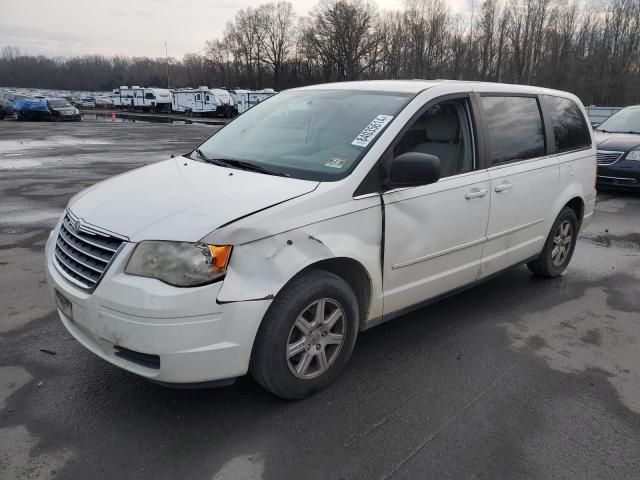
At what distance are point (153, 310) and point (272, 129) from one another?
1.92m

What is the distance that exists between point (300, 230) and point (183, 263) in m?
0.64

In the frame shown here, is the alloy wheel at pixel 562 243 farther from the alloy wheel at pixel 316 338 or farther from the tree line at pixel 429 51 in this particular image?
the tree line at pixel 429 51

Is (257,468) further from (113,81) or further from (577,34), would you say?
(113,81)

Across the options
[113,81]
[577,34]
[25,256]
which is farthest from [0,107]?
[113,81]

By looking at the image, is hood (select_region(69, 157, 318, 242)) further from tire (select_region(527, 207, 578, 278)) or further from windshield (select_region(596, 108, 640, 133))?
windshield (select_region(596, 108, 640, 133))

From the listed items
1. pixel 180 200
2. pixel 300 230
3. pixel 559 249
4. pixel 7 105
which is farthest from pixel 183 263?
pixel 7 105

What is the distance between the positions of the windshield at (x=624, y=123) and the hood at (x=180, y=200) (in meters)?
10.2

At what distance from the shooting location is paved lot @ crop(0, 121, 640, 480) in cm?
262

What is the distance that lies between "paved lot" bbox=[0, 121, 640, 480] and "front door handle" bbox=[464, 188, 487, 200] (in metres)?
1.08

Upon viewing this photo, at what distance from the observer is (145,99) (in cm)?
6019

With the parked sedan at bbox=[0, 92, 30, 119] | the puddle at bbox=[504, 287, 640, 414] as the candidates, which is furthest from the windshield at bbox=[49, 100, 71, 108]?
the puddle at bbox=[504, 287, 640, 414]

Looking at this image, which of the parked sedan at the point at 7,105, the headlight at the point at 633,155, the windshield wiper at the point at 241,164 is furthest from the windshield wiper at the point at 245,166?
the parked sedan at the point at 7,105

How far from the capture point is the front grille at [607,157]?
9887mm

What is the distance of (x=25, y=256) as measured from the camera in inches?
228
